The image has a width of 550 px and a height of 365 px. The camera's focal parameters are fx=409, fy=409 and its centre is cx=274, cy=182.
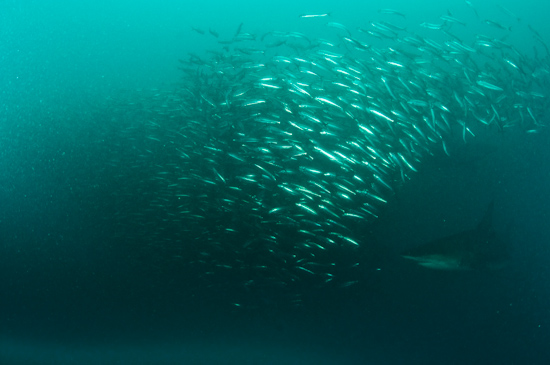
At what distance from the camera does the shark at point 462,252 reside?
24.6 feet

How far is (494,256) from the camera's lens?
8961 mm

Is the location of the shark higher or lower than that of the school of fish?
lower

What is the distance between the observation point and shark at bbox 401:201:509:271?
7500mm

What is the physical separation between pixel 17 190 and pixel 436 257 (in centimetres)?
1635

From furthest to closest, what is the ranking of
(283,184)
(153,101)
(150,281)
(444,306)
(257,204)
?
(150,281)
(444,306)
(153,101)
(257,204)
(283,184)

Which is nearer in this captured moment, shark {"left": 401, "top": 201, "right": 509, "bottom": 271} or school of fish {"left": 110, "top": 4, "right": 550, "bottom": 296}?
school of fish {"left": 110, "top": 4, "right": 550, "bottom": 296}

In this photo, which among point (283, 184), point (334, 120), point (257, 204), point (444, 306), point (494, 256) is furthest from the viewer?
point (444, 306)

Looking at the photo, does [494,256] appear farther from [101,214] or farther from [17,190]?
[17,190]

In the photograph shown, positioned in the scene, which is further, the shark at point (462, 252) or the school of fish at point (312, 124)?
the shark at point (462, 252)

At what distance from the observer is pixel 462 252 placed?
7.81 metres

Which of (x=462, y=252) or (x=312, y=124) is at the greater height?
(x=312, y=124)

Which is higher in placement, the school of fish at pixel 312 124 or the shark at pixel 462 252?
the school of fish at pixel 312 124

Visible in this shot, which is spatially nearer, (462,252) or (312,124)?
(312,124)

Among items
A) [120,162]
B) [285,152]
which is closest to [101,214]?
[120,162]
